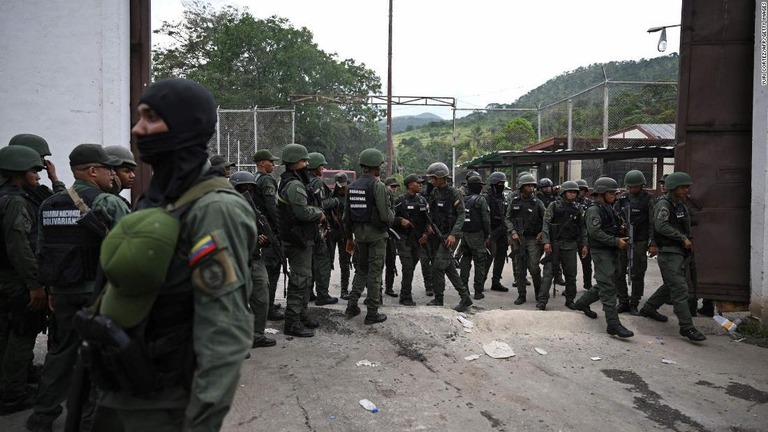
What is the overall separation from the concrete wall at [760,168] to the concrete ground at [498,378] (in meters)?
0.67

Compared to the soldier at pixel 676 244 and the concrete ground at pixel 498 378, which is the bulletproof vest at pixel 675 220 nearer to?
the soldier at pixel 676 244

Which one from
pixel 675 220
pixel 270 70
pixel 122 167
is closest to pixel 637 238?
pixel 675 220

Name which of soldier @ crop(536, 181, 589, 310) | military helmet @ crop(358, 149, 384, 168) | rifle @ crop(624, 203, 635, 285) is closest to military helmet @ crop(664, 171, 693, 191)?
rifle @ crop(624, 203, 635, 285)

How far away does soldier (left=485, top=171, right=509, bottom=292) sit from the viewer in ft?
29.0

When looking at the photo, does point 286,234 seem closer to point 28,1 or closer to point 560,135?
point 28,1

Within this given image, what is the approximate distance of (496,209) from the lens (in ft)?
29.0

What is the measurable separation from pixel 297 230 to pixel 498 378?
254 cm

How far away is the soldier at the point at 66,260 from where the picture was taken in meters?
3.37

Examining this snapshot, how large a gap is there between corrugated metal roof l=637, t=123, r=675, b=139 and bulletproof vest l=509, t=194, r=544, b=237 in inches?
547

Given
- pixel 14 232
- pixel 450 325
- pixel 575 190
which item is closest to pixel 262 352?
pixel 450 325

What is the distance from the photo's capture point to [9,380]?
12.2 ft

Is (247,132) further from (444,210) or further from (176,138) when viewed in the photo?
(176,138)

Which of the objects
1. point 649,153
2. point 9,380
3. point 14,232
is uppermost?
point 649,153

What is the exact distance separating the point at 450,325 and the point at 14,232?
4.04m
